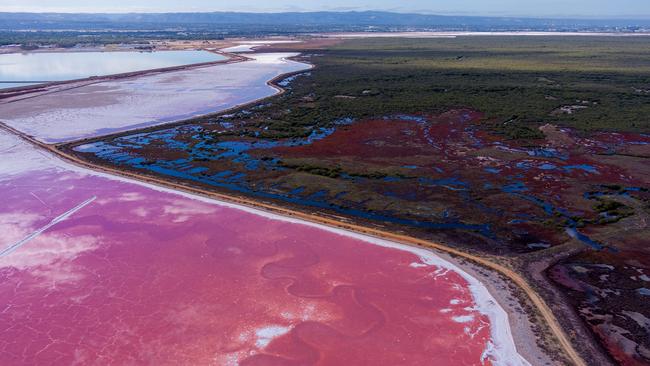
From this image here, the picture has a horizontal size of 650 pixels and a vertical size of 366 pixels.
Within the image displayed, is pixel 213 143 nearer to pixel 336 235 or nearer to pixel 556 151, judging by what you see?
pixel 336 235

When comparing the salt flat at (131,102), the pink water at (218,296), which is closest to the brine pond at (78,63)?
the salt flat at (131,102)

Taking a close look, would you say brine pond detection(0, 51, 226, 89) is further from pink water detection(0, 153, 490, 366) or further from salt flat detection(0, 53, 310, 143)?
pink water detection(0, 153, 490, 366)

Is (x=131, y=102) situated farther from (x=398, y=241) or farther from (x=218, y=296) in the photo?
(x=398, y=241)

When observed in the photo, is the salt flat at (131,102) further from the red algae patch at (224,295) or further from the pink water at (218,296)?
the pink water at (218,296)

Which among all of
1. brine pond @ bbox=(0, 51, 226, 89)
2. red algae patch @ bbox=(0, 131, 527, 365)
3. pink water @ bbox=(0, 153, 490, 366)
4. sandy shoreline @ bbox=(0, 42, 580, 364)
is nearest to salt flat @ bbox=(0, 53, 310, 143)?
sandy shoreline @ bbox=(0, 42, 580, 364)

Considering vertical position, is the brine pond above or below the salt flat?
above

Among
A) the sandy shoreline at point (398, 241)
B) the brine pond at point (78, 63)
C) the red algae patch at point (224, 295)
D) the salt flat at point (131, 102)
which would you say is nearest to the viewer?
the red algae patch at point (224, 295)
